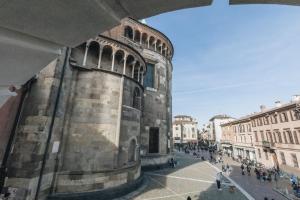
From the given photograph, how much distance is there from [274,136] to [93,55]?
1342 inches

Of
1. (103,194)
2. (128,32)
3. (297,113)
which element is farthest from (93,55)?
(297,113)

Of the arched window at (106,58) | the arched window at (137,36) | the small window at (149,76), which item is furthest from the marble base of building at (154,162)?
the arched window at (137,36)

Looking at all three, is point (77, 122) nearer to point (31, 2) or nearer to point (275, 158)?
point (31, 2)

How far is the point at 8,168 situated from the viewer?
30.2 feet

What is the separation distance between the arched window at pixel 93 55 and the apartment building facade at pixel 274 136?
28278mm

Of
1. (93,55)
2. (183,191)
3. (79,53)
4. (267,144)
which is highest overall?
(93,55)

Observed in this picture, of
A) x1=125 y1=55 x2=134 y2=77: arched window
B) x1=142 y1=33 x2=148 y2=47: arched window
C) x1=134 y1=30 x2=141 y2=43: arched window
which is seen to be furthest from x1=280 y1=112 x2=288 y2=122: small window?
x1=125 y1=55 x2=134 y2=77: arched window

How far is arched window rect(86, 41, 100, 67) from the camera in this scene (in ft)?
46.1

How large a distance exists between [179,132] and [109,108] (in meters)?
73.3

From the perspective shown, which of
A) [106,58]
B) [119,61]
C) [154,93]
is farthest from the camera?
[154,93]

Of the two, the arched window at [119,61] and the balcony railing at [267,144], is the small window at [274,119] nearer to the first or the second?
the balcony railing at [267,144]

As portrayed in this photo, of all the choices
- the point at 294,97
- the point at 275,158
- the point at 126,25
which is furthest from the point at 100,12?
the point at 275,158

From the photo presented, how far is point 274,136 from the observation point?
31.5 meters

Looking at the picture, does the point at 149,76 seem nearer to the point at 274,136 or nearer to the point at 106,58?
the point at 106,58
